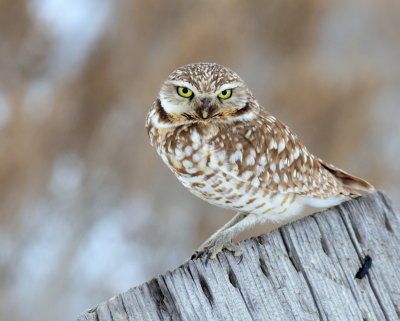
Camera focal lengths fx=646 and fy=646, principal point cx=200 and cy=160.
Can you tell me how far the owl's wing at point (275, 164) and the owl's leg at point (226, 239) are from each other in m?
0.19

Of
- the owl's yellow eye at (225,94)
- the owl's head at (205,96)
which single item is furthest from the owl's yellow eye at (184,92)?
the owl's yellow eye at (225,94)

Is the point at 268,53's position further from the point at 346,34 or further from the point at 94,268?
the point at 94,268

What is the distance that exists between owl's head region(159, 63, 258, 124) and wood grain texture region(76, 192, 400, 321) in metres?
0.73

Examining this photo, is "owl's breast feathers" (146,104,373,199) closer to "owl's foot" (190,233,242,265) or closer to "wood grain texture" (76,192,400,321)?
"owl's foot" (190,233,242,265)

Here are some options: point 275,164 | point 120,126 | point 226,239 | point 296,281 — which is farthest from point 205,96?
point 120,126

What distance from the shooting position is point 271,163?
2.45 m

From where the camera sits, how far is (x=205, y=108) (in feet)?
7.59

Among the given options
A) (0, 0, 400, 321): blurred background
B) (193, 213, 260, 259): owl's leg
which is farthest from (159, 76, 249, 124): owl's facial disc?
(0, 0, 400, 321): blurred background

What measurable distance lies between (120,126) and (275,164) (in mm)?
4268

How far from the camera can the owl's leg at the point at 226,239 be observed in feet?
5.95

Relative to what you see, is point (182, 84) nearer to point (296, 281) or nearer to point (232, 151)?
point (232, 151)

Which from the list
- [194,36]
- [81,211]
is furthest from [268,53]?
[81,211]

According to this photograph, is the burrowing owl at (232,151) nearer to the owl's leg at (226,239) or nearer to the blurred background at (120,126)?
the owl's leg at (226,239)

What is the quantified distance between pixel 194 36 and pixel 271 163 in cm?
416
